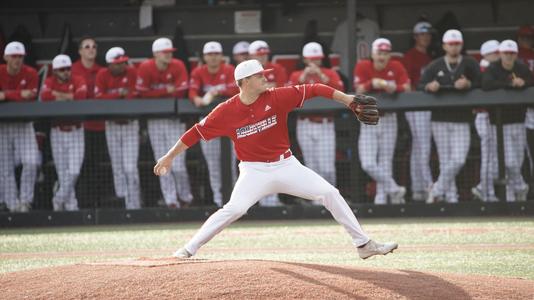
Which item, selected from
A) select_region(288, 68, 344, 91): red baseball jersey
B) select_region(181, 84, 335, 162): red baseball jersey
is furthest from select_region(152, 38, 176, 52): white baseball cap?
select_region(181, 84, 335, 162): red baseball jersey

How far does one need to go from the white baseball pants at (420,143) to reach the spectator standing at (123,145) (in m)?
3.26

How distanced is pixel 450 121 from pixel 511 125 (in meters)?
0.70

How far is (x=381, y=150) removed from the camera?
11.3 metres

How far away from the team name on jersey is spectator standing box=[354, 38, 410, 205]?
13.7ft

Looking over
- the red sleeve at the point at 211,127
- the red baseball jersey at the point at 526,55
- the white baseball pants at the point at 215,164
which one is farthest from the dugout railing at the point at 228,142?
the red sleeve at the point at 211,127

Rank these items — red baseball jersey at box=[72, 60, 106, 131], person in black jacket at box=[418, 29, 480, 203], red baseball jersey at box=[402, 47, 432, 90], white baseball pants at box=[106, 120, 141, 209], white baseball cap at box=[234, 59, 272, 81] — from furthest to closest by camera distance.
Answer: red baseball jersey at box=[402, 47, 432, 90]
red baseball jersey at box=[72, 60, 106, 131]
white baseball pants at box=[106, 120, 141, 209]
person in black jacket at box=[418, 29, 480, 203]
white baseball cap at box=[234, 59, 272, 81]

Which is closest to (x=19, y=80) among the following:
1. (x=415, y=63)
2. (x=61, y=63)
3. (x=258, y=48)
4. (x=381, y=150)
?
(x=61, y=63)

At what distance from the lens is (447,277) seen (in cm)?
605

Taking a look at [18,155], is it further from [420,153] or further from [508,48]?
[508,48]

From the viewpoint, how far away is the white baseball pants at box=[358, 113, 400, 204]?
1125 cm

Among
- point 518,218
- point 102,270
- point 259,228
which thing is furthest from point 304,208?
point 102,270

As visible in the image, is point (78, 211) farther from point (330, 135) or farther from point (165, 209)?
point (330, 135)

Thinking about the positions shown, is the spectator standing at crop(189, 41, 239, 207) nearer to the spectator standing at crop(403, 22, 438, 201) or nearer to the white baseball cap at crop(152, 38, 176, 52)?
the white baseball cap at crop(152, 38, 176, 52)

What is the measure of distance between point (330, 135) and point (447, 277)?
5.48 meters
